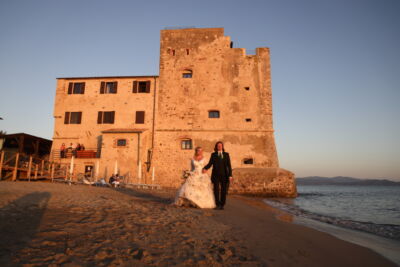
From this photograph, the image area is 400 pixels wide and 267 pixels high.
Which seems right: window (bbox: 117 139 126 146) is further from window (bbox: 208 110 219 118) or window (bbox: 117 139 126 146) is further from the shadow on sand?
the shadow on sand

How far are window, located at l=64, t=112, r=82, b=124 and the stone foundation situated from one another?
49.4 feet

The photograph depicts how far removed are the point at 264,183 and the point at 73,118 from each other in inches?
694

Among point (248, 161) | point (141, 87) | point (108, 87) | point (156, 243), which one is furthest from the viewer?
point (108, 87)

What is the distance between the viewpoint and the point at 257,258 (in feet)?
7.47

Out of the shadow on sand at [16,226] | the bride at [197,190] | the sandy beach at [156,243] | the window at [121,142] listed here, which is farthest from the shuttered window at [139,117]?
the sandy beach at [156,243]

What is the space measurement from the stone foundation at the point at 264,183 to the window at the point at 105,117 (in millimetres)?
12220

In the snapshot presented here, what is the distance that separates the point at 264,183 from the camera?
14984 mm

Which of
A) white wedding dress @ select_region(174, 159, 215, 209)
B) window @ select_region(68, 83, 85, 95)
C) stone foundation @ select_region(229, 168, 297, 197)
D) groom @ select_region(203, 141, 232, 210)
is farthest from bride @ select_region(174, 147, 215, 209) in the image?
window @ select_region(68, 83, 85, 95)

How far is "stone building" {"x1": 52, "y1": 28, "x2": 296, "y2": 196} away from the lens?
18.2m

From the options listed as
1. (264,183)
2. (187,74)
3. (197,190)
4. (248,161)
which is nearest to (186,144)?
(248,161)

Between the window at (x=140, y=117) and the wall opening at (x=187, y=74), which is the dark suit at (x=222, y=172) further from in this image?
the wall opening at (x=187, y=74)

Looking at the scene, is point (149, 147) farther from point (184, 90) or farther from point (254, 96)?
point (254, 96)

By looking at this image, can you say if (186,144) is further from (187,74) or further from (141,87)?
(141,87)

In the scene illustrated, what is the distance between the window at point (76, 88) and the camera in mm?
20891
